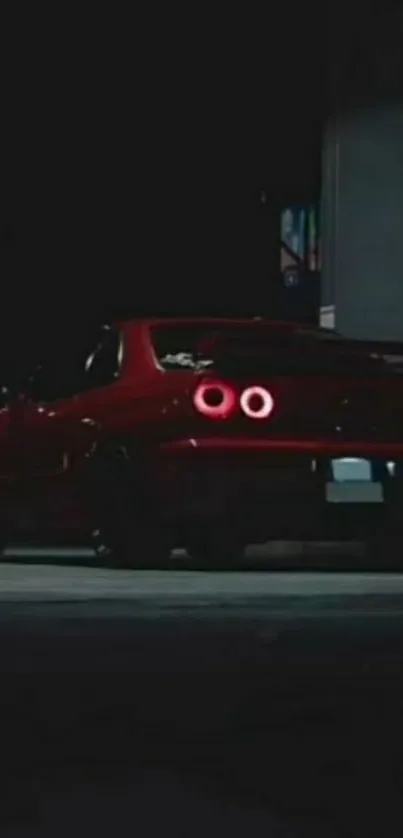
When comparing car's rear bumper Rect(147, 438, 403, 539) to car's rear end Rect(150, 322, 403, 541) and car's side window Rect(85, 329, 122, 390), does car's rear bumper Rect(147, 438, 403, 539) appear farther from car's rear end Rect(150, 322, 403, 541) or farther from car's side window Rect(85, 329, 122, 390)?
car's side window Rect(85, 329, 122, 390)

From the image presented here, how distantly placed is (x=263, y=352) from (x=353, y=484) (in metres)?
0.82

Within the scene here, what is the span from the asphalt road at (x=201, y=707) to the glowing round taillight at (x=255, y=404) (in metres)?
0.96

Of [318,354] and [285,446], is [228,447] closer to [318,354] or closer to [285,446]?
[285,446]

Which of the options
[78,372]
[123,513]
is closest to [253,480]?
[123,513]

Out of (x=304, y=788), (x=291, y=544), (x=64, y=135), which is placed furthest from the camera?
(x=64, y=135)

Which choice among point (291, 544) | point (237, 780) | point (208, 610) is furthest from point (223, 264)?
point (237, 780)

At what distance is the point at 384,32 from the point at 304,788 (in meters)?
15.1

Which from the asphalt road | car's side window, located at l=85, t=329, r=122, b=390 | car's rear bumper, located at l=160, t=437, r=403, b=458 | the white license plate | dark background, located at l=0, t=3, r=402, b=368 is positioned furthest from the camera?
dark background, located at l=0, t=3, r=402, b=368

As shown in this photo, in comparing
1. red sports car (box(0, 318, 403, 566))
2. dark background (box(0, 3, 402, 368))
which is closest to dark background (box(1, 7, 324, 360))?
dark background (box(0, 3, 402, 368))

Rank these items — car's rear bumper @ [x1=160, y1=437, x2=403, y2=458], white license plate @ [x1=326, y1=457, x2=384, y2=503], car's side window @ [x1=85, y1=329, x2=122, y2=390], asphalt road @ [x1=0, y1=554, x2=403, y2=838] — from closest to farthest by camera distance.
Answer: asphalt road @ [x1=0, y1=554, x2=403, y2=838] < car's rear bumper @ [x1=160, y1=437, x2=403, y2=458] < white license plate @ [x1=326, y1=457, x2=384, y2=503] < car's side window @ [x1=85, y1=329, x2=122, y2=390]

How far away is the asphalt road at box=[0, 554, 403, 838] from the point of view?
6090mm

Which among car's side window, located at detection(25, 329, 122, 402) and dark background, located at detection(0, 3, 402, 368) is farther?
dark background, located at detection(0, 3, 402, 368)

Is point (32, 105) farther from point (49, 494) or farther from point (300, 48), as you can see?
point (49, 494)

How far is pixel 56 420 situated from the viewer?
13.8m
